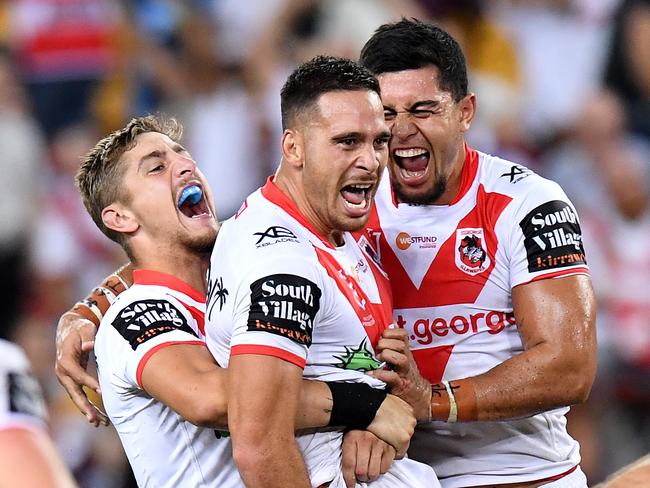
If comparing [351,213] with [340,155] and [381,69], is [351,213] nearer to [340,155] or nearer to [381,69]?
[340,155]

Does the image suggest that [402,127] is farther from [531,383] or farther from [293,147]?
[531,383]

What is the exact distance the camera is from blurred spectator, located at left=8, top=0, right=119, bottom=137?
944 centimetres

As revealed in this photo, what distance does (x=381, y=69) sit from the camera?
441 cm

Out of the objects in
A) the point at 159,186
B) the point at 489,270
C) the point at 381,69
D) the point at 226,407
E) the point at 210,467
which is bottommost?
the point at 210,467

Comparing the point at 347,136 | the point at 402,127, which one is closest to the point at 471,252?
the point at 402,127

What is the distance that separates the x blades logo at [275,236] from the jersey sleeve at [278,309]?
0.09 m

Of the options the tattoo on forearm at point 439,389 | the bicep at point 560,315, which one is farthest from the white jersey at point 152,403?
the bicep at point 560,315

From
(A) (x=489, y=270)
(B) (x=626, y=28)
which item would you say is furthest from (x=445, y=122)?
(B) (x=626, y=28)

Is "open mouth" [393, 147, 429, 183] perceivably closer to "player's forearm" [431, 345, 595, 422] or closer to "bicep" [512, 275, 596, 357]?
"bicep" [512, 275, 596, 357]

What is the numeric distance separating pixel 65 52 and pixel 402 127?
5.78 m

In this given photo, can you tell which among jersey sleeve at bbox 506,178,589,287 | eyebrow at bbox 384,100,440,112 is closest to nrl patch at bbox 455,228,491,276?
jersey sleeve at bbox 506,178,589,287

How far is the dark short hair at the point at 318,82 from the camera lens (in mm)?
3891

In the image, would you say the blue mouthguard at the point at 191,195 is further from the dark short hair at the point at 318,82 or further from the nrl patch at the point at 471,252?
the nrl patch at the point at 471,252

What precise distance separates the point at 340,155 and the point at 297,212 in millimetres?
245
